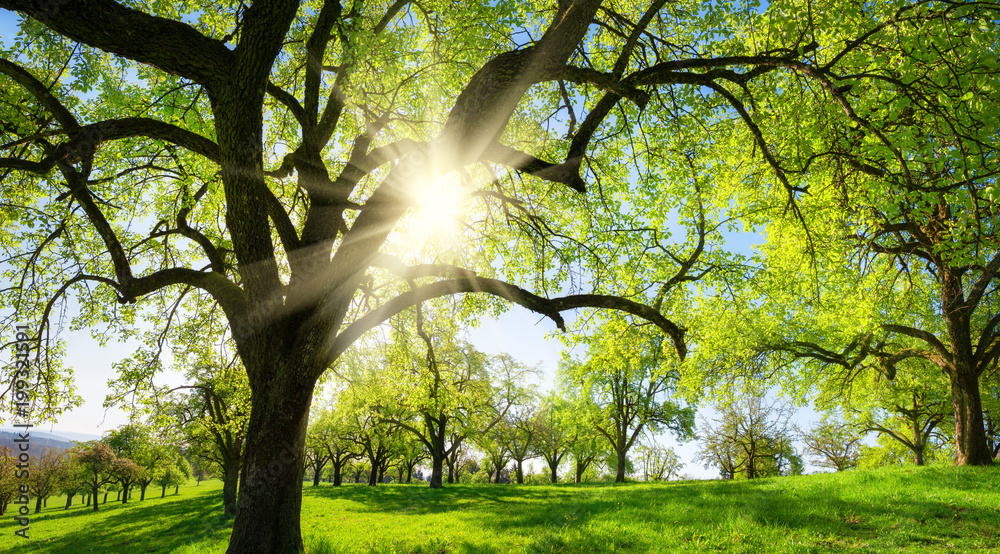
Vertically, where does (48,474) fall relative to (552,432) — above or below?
below

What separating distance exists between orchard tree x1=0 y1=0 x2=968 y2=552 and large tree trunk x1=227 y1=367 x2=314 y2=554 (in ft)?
0.09

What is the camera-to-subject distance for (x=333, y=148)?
11469 mm

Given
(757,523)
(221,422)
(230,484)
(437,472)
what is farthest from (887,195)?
(437,472)

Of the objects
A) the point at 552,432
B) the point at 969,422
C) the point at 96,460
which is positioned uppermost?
the point at 969,422

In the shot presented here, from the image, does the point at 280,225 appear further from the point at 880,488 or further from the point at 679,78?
the point at 880,488

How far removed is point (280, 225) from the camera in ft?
20.7

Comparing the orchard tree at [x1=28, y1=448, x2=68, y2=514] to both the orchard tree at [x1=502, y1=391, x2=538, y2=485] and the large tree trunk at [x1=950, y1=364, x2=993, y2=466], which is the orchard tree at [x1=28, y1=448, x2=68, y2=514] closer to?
the orchard tree at [x1=502, y1=391, x2=538, y2=485]

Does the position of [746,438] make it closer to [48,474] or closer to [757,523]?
[757,523]

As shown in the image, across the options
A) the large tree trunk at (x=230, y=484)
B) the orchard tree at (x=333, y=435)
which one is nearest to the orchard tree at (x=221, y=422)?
the large tree trunk at (x=230, y=484)

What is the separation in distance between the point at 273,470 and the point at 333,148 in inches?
340

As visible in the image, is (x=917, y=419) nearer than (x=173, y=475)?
Yes

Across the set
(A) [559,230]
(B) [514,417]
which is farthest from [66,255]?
(B) [514,417]

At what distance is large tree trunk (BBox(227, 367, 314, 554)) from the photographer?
528 centimetres

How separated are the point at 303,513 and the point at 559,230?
55.0 ft
